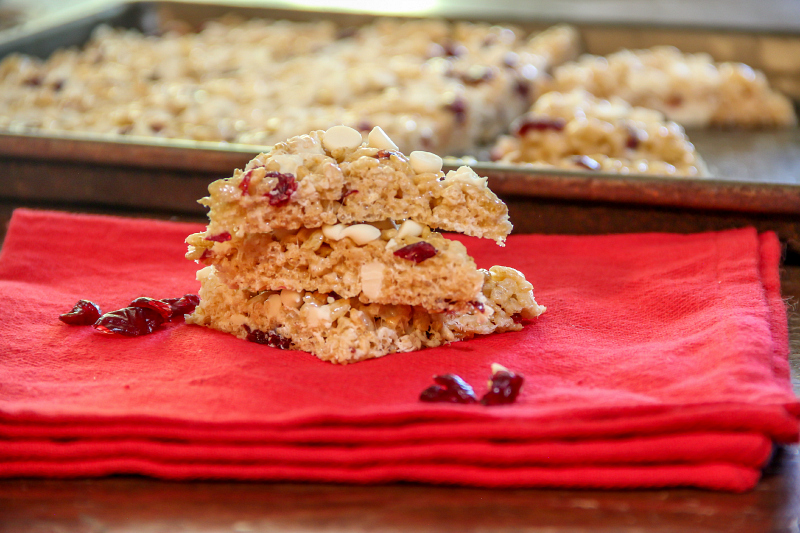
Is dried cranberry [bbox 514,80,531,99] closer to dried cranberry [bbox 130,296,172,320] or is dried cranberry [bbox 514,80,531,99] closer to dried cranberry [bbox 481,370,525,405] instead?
dried cranberry [bbox 130,296,172,320]

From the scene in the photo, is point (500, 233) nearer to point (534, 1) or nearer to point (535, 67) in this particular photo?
point (535, 67)

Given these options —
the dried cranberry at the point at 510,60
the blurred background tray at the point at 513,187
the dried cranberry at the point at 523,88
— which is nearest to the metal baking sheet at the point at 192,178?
the blurred background tray at the point at 513,187

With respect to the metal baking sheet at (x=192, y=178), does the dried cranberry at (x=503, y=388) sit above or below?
below

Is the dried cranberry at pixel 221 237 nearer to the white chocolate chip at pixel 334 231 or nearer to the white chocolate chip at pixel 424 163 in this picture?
the white chocolate chip at pixel 334 231

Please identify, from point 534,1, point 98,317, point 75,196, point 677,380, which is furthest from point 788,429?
point 534,1

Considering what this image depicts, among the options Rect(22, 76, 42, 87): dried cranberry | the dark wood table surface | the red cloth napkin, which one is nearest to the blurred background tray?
the red cloth napkin

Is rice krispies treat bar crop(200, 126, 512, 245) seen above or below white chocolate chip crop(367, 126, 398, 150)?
below
